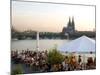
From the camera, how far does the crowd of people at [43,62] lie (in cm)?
290

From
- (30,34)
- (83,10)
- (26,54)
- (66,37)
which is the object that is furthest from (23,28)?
(83,10)

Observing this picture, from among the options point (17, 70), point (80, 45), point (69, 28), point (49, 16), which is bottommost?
point (17, 70)

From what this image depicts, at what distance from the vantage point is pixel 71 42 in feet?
10.3

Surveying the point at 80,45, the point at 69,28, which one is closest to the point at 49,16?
the point at 69,28

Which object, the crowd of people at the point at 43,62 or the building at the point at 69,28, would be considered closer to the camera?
the crowd of people at the point at 43,62

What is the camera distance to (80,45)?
10.5ft

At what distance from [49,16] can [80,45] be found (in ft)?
1.90

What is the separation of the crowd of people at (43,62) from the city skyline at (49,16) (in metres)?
0.31

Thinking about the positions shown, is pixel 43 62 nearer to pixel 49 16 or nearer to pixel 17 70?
pixel 17 70

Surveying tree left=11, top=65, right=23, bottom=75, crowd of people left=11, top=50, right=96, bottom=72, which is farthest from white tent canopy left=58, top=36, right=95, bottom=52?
tree left=11, top=65, right=23, bottom=75

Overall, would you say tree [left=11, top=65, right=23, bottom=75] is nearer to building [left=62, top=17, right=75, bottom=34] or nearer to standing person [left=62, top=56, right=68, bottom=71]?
standing person [left=62, top=56, right=68, bottom=71]

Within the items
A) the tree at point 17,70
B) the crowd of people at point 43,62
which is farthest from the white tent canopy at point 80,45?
the tree at point 17,70

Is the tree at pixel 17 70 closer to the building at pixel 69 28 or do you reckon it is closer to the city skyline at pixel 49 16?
the city skyline at pixel 49 16
